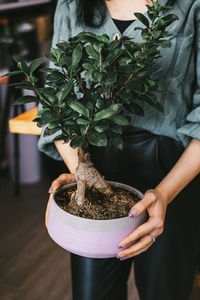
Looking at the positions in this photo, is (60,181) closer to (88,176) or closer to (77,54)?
(88,176)

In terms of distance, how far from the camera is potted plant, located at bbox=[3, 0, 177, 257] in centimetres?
72

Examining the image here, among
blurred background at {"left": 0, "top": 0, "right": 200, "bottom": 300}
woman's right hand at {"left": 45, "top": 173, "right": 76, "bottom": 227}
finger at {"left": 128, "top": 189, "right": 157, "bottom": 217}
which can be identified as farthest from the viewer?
blurred background at {"left": 0, "top": 0, "right": 200, "bottom": 300}

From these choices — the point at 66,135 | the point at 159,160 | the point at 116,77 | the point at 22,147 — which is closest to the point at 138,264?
the point at 159,160

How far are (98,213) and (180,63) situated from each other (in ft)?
1.51

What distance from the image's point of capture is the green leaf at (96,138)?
0.72 m

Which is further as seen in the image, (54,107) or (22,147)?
(22,147)

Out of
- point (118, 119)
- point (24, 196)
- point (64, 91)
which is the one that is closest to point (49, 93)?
point (64, 91)

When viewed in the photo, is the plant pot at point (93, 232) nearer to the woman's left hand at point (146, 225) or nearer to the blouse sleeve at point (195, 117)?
the woman's left hand at point (146, 225)

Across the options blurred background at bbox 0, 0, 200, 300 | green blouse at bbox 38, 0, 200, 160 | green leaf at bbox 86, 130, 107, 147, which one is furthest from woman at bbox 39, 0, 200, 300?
blurred background at bbox 0, 0, 200, 300

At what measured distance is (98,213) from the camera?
820 millimetres

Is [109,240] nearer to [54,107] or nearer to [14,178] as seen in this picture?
[54,107]

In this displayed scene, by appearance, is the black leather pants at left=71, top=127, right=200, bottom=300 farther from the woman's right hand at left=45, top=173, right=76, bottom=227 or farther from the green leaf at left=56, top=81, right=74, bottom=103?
the green leaf at left=56, top=81, right=74, bottom=103

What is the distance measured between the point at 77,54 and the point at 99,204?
35 cm

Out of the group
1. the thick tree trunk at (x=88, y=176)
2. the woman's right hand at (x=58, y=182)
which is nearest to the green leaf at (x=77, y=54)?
the thick tree trunk at (x=88, y=176)
